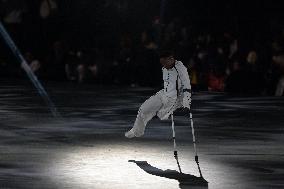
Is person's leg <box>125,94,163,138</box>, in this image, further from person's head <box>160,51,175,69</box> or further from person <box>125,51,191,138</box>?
person's head <box>160,51,175,69</box>

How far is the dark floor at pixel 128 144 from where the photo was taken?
11469 mm

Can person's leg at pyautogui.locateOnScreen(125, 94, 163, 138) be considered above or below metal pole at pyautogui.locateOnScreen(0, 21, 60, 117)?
above

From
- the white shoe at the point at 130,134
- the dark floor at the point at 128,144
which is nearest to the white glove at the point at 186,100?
the dark floor at the point at 128,144

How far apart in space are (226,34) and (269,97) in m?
2.71

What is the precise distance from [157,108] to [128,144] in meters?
1.12

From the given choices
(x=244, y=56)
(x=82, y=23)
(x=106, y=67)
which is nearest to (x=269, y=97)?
(x=244, y=56)

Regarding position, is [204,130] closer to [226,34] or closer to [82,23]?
[226,34]

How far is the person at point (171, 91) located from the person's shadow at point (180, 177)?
966 mm

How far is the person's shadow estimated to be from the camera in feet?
36.3

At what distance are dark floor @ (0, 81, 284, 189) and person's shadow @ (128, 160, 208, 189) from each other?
0.01 meters

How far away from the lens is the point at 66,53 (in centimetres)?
2503

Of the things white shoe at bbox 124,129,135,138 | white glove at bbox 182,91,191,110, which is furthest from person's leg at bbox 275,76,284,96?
white glove at bbox 182,91,191,110

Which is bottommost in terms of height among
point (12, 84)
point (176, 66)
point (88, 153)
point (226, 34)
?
point (12, 84)

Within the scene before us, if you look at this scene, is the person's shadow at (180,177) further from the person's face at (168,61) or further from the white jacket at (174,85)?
the person's face at (168,61)
